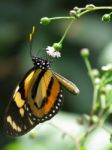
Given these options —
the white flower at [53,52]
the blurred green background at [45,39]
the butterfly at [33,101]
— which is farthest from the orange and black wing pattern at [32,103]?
the blurred green background at [45,39]

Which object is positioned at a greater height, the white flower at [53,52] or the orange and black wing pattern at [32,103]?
the white flower at [53,52]

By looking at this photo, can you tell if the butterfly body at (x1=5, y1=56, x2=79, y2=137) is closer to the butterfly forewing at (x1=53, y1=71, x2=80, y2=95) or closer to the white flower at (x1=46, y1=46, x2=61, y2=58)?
the butterfly forewing at (x1=53, y1=71, x2=80, y2=95)

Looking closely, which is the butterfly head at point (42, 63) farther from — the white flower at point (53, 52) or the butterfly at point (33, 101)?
the white flower at point (53, 52)

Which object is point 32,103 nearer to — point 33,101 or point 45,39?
point 33,101

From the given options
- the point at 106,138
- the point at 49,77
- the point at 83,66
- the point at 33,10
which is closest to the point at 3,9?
the point at 33,10

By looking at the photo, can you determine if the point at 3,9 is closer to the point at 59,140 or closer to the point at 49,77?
the point at 59,140

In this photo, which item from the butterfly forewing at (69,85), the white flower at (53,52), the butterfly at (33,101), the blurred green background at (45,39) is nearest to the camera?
the white flower at (53,52)

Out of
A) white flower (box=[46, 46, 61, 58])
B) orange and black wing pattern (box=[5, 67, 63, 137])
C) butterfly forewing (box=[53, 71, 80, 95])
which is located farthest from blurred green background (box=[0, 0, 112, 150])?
white flower (box=[46, 46, 61, 58])
